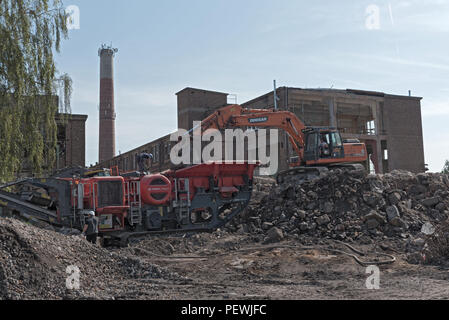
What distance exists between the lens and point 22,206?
37.0 ft

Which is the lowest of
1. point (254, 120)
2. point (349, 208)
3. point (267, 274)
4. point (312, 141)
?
point (267, 274)

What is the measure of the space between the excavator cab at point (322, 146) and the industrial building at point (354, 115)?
11.9 metres

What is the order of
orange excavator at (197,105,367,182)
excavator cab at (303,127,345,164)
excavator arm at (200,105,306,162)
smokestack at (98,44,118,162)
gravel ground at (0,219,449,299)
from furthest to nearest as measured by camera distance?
smokestack at (98,44,118,162) < excavator cab at (303,127,345,164) < orange excavator at (197,105,367,182) < excavator arm at (200,105,306,162) < gravel ground at (0,219,449,299)

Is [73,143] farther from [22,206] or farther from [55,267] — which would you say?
[55,267]

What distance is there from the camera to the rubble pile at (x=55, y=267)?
6.23m

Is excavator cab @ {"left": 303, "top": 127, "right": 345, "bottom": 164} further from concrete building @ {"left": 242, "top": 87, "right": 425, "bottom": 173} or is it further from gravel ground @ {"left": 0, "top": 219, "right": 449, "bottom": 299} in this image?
concrete building @ {"left": 242, "top": 87, "right": 425, "bottom": 173}

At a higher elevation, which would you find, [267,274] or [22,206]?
[22,206]

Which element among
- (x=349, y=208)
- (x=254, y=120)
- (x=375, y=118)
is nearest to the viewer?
(x=349, y=208)

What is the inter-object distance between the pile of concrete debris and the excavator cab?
1.20 meters

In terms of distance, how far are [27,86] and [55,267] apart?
29.2ft

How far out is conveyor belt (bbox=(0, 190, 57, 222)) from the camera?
11.2m

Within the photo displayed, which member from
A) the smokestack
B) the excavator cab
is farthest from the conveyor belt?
the smokestack

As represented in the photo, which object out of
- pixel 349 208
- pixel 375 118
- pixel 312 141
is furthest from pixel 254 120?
pixel 375 118

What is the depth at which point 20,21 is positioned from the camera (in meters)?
14.0
